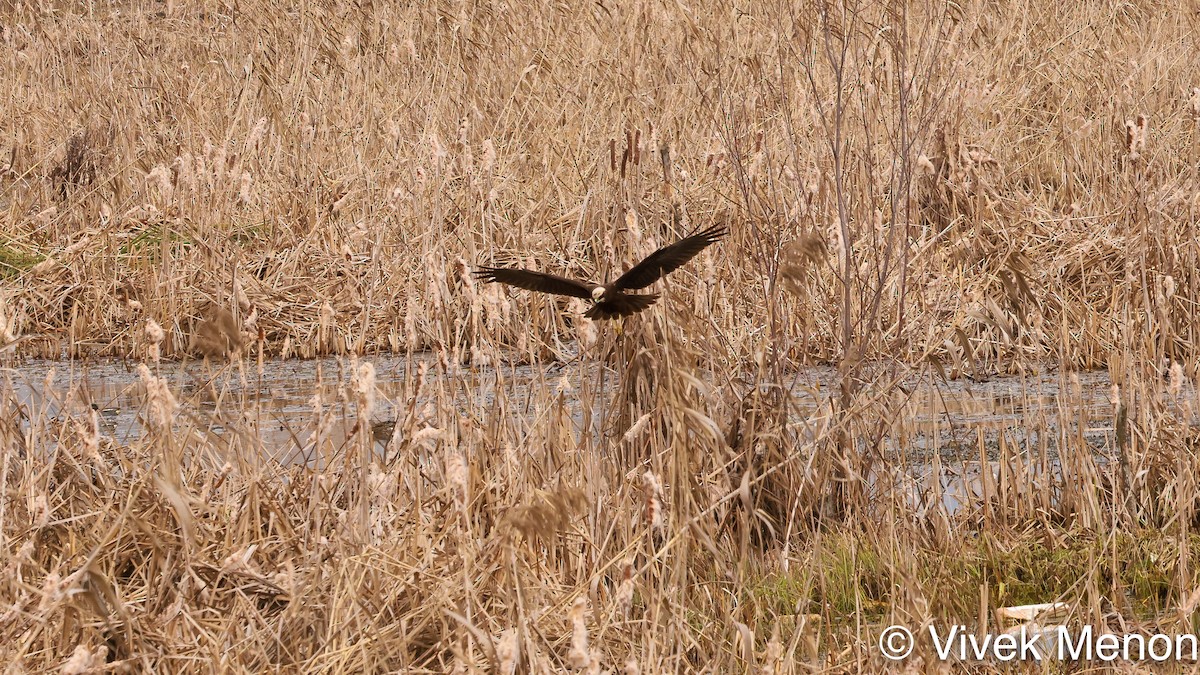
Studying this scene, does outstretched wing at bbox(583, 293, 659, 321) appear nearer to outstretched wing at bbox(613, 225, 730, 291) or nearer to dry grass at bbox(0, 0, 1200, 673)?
outstretched wing at bbox(613, 225, 730, 291)

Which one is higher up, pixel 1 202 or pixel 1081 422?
pixel 1 202

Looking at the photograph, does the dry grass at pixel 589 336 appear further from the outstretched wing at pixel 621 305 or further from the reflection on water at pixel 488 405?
the outstretched wing at pixel 621 305

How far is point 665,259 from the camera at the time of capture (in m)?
1.96

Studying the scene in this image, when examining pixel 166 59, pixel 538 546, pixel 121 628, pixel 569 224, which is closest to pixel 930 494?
pixel 538 546

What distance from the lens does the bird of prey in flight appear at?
6.29 ft

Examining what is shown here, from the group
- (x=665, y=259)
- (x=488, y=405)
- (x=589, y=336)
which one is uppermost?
(x=665, y=259)

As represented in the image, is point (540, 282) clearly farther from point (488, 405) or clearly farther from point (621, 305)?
point (488, 405)

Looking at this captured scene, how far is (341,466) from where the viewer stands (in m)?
2.49

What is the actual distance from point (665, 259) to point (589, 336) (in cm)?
18

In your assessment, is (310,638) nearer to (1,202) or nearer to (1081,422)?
(1081,422)

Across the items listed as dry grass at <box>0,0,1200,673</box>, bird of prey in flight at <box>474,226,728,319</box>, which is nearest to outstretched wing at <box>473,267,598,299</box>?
bird of prey in flight at <box>474,226,728,319</box>

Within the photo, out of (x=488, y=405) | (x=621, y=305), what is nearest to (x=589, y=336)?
(x=621, y=305)

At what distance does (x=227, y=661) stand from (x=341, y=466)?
0.65m

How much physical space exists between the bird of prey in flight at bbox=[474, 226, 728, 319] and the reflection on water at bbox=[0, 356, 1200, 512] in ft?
0.73
